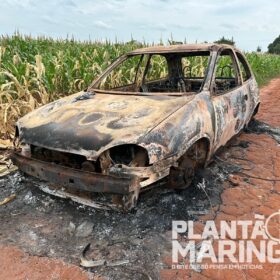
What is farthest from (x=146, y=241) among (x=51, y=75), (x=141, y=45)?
(x=141, y=45)

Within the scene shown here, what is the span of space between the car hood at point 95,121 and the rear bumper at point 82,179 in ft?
0.59

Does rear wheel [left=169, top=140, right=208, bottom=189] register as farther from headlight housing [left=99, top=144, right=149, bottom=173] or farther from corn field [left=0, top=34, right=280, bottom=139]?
corn field [left=0, top=34, right=280, bottom=139]

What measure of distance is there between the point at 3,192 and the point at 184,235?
2.26 meters

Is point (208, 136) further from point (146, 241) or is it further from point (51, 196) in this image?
point (51, 196)

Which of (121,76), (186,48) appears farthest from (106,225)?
(121,76)

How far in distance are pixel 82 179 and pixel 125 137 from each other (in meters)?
0.53

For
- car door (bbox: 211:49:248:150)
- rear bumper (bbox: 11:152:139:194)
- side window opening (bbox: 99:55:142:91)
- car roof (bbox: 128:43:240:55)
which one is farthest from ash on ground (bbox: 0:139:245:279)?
side window opening (bbox: 99:55:142:91)

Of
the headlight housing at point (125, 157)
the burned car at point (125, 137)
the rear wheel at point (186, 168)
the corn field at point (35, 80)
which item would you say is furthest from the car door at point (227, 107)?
the corn field at point (35, 80)

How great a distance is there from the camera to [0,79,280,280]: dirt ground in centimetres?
279

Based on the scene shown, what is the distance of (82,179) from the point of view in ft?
10.1

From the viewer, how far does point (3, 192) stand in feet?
13.6

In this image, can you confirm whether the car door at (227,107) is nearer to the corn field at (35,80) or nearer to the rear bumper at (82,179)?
the rear bumper at (82,179)

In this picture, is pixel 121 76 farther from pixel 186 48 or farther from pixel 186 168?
pixel 186 168

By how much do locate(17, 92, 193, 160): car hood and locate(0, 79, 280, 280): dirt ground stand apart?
0.72 metres
